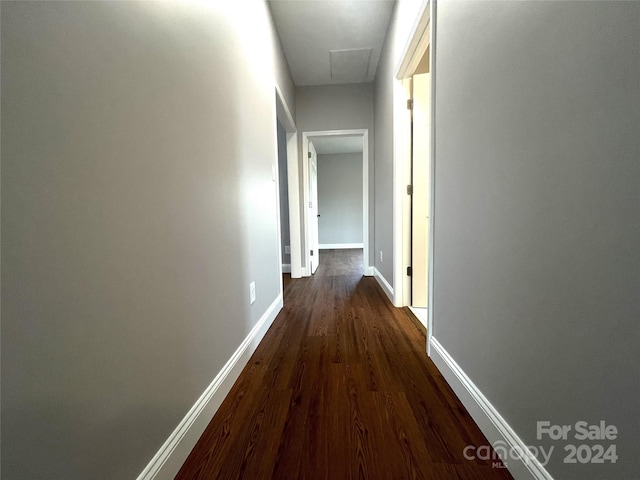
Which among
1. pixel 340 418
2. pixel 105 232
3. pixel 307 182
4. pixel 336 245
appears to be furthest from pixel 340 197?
pixel 105 232

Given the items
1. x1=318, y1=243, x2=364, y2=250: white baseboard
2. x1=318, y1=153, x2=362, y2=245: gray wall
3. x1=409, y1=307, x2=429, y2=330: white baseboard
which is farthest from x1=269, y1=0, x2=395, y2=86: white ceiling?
x1=318, y1=243, x2=364, y2=250: white baseboard

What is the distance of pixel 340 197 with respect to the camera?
6738 mm

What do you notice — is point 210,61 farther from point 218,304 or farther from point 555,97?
point 555,97

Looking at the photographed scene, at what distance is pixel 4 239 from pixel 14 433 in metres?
0.31

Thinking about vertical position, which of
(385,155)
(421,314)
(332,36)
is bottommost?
(421,314)

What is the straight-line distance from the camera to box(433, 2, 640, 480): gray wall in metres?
0.49

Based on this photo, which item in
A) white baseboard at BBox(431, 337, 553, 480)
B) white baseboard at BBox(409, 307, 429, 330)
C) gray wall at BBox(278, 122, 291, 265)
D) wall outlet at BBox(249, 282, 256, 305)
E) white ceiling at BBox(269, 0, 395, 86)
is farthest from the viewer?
gray wall at BBox(278, 122, 291, 265)

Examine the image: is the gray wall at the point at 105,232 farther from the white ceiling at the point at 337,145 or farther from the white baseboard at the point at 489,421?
the white ceiling at the point at 337,145

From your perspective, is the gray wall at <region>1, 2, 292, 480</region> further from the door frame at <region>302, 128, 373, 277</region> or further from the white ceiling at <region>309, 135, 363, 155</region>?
the white ceiling at <region>309, 135, 363, 155</region>

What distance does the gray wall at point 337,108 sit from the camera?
3340mm

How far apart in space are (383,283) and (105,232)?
8.46ft

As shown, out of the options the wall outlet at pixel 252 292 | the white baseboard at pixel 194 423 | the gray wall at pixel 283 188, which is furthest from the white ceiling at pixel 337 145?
the white baseboard at pixel 194 423

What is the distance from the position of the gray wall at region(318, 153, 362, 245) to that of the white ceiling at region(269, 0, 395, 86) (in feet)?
10.9

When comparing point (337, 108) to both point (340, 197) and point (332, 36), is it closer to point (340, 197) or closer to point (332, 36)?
point (332, 36)
